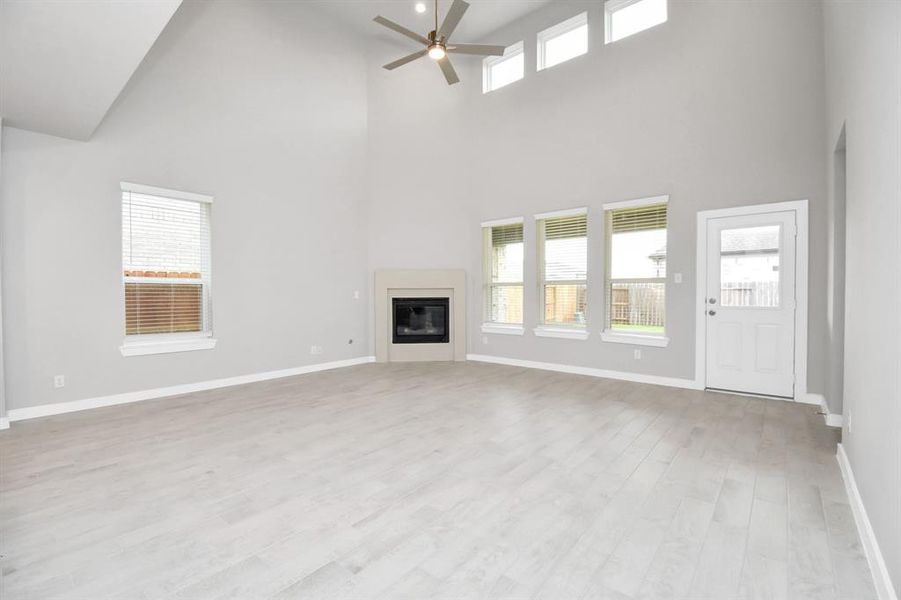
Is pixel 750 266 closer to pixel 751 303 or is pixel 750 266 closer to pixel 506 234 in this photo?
pixel 751 303

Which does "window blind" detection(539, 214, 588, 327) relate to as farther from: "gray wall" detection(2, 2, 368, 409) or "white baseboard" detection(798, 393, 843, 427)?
"gray wall" detection(2, 2, 368, 409)

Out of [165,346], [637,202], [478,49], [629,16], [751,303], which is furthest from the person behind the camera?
[629,16]

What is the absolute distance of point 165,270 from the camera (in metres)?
4.85

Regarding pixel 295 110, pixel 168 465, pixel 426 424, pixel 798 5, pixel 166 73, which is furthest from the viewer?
pixel 295 110

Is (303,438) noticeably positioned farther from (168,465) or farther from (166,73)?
(166,73)

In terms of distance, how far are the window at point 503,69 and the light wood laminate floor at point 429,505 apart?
5.27 m

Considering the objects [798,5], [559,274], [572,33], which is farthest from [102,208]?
[798,5]

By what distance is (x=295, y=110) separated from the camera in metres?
6.02

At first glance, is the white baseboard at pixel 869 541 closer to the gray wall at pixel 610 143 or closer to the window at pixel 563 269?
→ the gray wall at pixel 610 143

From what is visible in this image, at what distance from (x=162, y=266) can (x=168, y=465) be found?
2.79 metres

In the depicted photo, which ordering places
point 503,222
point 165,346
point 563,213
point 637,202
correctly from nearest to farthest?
point 165,346
point 637,202
point 563,213
point 503,222

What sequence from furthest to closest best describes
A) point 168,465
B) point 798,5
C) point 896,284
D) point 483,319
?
point 483,319 → point 798,5 → point 168,465 → point 896,284

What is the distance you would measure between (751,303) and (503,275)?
3.33 m

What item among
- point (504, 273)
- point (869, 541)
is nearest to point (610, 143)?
point (504, 273)
